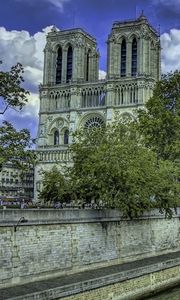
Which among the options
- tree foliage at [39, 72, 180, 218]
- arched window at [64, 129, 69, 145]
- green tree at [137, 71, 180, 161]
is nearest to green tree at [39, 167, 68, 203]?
tree foliage at [39, 72, 180, 218]

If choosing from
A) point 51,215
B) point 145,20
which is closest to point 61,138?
point 145,20

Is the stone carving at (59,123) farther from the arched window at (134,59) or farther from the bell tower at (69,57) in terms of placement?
the arched window at (134,59)

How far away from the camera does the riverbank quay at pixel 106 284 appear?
22.6 m

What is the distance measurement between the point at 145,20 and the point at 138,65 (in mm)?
10096

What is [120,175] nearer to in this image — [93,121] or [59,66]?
[93,121]

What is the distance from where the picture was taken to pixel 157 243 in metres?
39.5

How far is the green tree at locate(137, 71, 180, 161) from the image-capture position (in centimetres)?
4702

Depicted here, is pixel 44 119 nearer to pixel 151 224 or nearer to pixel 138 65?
pixel 138 65

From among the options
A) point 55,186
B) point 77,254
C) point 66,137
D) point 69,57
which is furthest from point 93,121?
point 77,254

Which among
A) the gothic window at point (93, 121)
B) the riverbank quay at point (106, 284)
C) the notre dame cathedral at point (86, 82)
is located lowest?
the riverbank quay at point (106, 284)

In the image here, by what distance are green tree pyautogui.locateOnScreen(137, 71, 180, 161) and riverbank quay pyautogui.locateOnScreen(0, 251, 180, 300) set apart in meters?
14.9

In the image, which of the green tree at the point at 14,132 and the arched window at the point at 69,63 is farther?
the arched window at the point at 69,63

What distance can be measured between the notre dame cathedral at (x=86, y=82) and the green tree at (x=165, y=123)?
51834mm

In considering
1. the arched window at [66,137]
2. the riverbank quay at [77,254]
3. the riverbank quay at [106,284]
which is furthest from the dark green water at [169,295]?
the arched window at [66,137]
